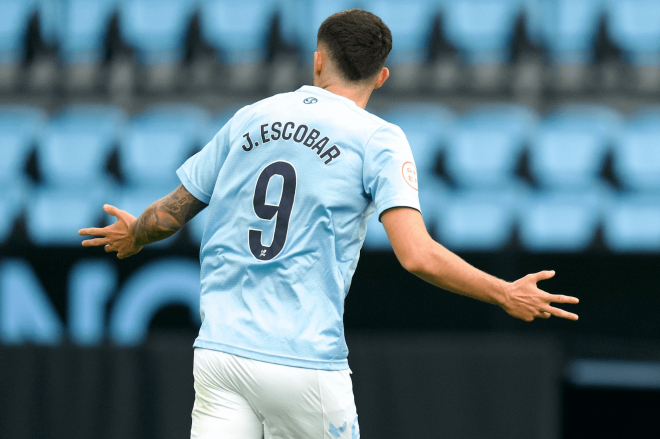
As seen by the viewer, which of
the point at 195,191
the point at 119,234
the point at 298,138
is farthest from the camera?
the point at 119,234

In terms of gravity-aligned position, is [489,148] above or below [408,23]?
below

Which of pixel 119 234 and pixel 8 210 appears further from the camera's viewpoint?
pixel 8 210

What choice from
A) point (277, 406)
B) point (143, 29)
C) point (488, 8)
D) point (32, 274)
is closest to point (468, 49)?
point (488, 8)

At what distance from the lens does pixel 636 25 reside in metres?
6.20

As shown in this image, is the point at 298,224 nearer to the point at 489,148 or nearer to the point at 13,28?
the point at 489,148

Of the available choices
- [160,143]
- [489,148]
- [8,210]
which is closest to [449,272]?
[489,148]

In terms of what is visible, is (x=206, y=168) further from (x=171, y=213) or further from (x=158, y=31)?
(x=158, y=31)

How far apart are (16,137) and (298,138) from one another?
5264 mm

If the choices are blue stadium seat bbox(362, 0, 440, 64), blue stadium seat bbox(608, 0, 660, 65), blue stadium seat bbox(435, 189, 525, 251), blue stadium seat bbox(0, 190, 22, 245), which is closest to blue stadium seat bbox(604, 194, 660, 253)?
blue stadium seat bbox(435, 189, 525, 251)

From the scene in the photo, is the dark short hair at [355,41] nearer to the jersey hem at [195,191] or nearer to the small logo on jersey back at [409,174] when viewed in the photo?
the small logo on jersey back at [409,174]

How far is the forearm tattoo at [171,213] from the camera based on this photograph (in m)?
2.38

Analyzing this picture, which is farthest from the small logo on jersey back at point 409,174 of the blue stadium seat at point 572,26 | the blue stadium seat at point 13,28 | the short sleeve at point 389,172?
the blue stadium seat at point 13,28

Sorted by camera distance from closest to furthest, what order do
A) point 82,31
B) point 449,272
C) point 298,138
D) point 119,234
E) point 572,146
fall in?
point 449,272 < point 298,138 < point 119,234 < point 572,146 < point 82,31

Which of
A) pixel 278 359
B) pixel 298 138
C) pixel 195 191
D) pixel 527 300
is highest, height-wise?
pixel 298 138
